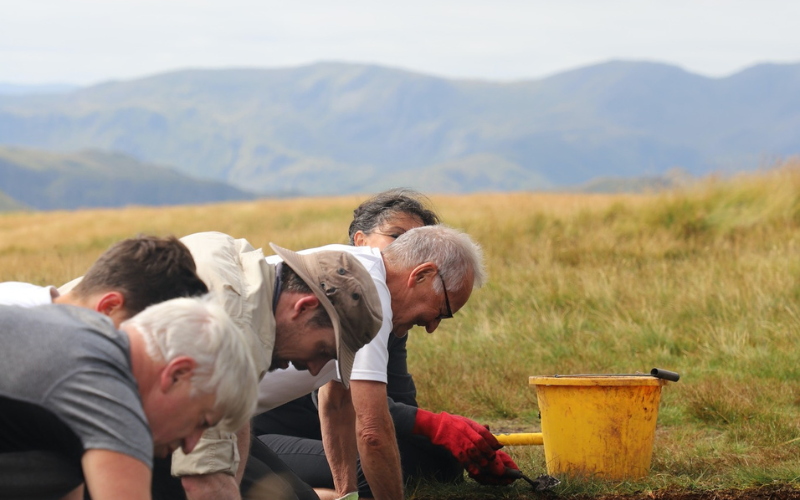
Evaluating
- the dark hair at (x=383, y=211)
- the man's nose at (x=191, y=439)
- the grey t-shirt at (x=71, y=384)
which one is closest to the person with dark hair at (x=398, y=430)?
the dark hair at (x=383, y=211)

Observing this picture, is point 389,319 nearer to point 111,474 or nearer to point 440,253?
point 440,253

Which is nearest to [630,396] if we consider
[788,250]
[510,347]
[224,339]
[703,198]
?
[224,339]

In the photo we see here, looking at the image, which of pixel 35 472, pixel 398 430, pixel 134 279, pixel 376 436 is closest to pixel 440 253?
pixel 376 436

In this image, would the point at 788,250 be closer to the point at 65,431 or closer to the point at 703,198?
the point at 703,198

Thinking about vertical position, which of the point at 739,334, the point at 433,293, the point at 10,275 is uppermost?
the point at 433,293

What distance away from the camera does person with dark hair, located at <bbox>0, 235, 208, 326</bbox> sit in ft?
7.39

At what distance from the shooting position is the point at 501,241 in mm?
11789

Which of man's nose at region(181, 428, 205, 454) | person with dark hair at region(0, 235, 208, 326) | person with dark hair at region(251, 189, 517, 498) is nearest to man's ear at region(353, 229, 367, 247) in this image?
person with dark hair at region(251, 189, 517, 498)

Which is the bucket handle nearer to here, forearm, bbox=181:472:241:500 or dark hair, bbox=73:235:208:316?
forearm, bbox=181:472:241:500

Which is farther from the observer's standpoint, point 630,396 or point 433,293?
point 630,396

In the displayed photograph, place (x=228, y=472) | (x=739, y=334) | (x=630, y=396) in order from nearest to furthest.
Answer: (x=228, y=472) → (x=630, y=396) → (x=739, y=334)

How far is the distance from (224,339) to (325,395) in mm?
1785

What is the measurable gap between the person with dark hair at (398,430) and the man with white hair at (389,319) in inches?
15.9

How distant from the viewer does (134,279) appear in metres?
2.27
